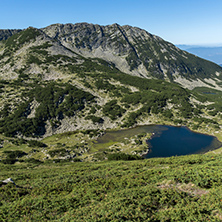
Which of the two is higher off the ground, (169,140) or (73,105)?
(73,105)

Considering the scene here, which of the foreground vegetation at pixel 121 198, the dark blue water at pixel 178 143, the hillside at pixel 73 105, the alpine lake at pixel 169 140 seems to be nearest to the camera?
the foreground vegetation at pixel 121 198

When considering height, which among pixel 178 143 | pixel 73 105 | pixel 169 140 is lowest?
pixel 178 143

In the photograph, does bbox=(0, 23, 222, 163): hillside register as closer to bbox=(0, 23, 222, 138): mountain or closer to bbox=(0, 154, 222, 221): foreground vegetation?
bbox=(0, 23, 222, 138): mountain

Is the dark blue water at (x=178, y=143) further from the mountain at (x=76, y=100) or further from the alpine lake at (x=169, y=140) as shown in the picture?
the mountain at (x=76, y=100)

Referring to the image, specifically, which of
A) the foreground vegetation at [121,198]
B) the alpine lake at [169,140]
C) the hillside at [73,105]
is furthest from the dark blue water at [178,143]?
the foreground vegetation at [121,198]

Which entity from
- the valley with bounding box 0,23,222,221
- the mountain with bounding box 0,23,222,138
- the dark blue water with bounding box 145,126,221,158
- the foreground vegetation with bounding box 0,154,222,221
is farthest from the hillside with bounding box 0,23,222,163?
the foreground vegetation with bounding box 0,154,222,221

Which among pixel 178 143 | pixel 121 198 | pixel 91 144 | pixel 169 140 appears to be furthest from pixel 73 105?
pixel 121 198

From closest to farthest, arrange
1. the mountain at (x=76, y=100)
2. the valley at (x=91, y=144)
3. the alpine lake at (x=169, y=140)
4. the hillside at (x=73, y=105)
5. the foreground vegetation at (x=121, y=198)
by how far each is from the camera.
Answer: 1. the foreground vegetation at (x=121, y=198)
2. the valley at (x=91, y=144)
3. the alpine lake at (x=169, y=140)
4. the hillside at (x=73, y=105)
5. the mountain at (x=76, y=100)

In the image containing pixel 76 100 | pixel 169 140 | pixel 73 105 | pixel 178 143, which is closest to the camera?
pixel 178 143

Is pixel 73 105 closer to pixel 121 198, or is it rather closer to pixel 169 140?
pixel 169 140
